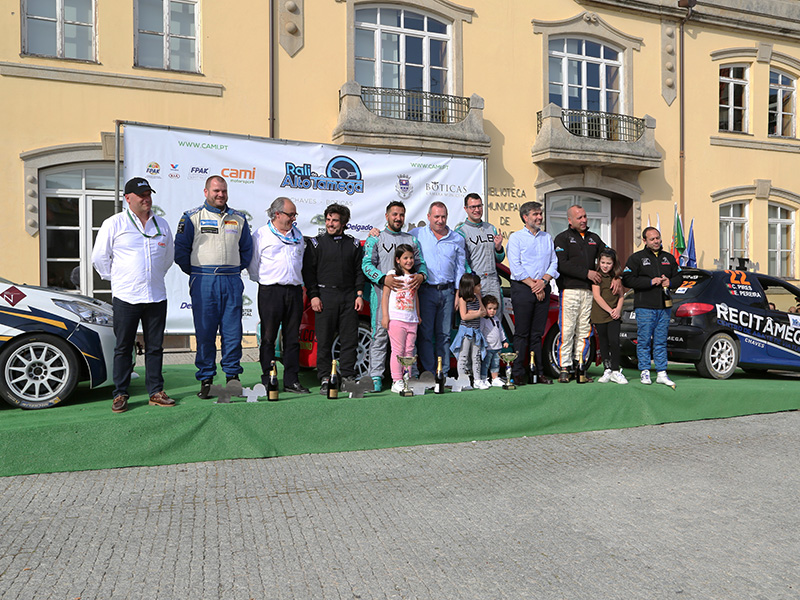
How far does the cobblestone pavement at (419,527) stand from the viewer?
137 inches

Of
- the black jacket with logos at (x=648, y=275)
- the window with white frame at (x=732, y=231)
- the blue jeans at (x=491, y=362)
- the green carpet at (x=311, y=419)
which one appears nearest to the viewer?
the green carpet at (x=311, y=419)

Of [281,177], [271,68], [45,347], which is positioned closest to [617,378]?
[281,177]

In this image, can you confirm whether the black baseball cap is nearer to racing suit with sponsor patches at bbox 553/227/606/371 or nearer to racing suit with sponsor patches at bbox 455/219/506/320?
racing suit with sponsor patches at bbox 455/219/506/320

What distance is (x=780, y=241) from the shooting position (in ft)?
64.2

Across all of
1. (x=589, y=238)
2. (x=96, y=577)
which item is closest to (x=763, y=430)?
(x=589, y=238)

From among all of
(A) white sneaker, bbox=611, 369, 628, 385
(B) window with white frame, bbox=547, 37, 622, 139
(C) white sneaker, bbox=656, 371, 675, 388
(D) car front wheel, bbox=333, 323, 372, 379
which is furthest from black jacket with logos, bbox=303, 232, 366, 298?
(B) window with white frame, bbox=547, 37, 622, 139

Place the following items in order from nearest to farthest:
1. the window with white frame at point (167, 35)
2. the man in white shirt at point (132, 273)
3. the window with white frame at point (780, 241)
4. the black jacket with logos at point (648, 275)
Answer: the man in white shirt at point (132, 273), the black jacket with logos at point (648, 275), the window with white frame at point (167, 35), the window with white frame at point (780, 241)

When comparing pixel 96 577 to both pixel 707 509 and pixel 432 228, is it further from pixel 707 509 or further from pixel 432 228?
pixel 432 228

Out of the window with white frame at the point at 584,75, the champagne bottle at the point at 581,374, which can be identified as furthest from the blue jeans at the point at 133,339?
the window with white frame at the point at 584,75

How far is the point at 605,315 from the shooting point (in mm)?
7715

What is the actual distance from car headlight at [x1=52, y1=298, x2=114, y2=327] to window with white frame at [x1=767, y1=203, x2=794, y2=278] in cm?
1773

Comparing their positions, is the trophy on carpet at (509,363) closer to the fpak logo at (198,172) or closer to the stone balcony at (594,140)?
the fpak logo at (198,172)

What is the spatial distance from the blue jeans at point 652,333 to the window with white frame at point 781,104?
1431 cm

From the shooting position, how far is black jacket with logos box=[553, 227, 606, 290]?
7.62 m
